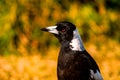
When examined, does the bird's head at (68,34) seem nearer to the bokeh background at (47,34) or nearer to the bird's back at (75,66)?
the bird's back at (75,66)

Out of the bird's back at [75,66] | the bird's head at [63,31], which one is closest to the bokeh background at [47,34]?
the bird's head at [63,31]

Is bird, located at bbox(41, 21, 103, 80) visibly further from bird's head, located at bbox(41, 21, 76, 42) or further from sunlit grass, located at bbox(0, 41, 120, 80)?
sunlit grass, located at bbox(0, 41, 120, 80)

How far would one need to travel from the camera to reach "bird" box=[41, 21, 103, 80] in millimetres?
7914

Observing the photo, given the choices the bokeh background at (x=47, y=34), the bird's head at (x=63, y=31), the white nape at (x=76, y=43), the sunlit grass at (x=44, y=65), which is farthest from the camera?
the bokeh background at (x=47, y=34)

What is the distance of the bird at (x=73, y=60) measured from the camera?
7.91 meters

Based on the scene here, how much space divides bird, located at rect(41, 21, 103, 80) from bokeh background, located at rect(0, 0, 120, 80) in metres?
2.92

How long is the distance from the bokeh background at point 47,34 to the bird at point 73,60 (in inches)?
115

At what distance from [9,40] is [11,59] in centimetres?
79

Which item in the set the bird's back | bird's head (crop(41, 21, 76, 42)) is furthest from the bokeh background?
the bird's back

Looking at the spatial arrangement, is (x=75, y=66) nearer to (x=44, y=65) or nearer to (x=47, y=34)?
(x=44, y=65)

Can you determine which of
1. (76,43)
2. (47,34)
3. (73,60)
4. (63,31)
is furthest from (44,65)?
(73,60)

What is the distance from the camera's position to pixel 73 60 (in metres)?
7.99

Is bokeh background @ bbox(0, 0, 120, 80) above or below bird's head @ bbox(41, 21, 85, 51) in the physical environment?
above

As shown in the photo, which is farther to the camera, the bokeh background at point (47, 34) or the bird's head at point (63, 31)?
the bokeh background at point (47, 34)
